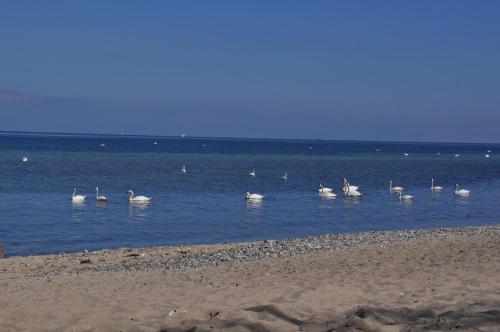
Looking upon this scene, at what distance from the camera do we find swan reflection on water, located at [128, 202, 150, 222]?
1183 inches

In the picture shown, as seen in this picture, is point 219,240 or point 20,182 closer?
point 219,240

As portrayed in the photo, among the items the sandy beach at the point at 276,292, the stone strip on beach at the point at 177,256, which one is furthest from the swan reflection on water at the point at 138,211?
the sandy beach at the point at 276,292

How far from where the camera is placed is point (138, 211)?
32438 millimetres

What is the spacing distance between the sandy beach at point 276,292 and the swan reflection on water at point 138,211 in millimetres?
13167

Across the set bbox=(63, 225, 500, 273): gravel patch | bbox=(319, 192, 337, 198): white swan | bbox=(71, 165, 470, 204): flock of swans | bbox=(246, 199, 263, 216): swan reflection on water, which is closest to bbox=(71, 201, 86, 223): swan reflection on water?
bbox=(71, 165, 470, 204): flock of swans

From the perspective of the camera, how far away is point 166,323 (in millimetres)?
8836

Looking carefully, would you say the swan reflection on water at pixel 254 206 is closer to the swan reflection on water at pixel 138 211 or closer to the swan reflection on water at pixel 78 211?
the swan reflection on water at pixel 138 211

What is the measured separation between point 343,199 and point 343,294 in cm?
3076

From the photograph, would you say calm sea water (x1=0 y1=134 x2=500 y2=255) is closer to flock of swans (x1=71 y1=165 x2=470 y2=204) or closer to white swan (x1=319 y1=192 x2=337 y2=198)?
flock of swans (x1=71 y1=165 x2=470 y2=204)

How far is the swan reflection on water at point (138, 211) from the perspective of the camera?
30.0 meters

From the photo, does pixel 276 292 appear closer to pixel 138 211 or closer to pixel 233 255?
pixel 233 255

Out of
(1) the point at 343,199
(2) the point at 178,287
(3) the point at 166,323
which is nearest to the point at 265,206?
(1) the point at 343,199

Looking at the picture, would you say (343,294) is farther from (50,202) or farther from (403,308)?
(50,202)

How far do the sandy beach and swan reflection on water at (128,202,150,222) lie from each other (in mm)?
13167
